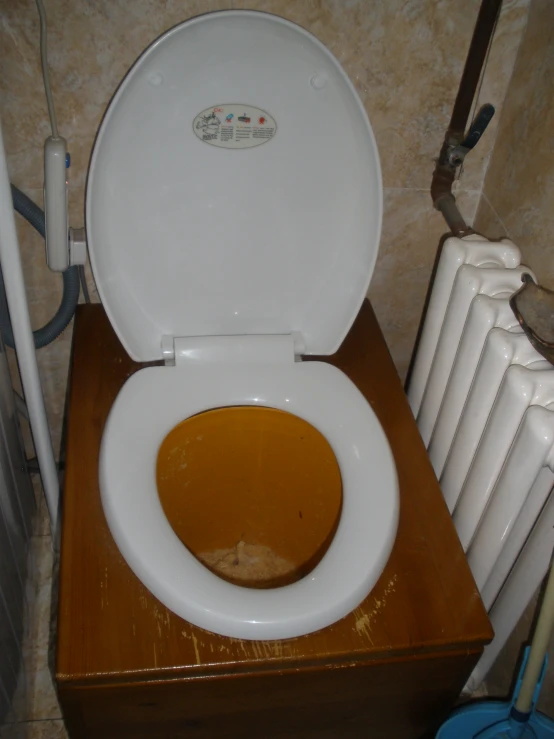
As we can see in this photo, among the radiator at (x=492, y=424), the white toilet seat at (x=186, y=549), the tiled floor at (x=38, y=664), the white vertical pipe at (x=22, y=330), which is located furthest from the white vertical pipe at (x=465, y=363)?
the tiled floor at (x=38, y=664)

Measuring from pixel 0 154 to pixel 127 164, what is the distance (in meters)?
0.15

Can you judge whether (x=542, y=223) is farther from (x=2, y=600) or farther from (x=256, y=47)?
(x=2, y=600)

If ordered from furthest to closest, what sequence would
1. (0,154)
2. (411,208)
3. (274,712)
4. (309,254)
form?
1. (411,208)
2. (309,254)
3. (274,712)
4. (0,154)

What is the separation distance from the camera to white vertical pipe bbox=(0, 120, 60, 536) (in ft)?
2.37

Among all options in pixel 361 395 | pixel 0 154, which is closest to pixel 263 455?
pixel 361 395

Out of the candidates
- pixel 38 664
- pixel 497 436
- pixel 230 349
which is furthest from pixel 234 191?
pixel 38 664

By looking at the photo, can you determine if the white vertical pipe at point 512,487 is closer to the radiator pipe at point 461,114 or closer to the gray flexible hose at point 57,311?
the radiator pipe at point 461,114

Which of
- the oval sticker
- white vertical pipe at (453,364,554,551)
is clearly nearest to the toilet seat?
the oval sticker

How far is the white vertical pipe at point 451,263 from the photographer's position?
857 mm

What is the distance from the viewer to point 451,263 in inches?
34.6

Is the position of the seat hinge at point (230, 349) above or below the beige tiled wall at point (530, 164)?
below

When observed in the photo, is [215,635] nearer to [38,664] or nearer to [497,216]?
[38,664]

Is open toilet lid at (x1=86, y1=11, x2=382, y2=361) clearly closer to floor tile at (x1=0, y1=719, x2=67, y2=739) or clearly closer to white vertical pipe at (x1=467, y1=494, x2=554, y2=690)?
white vertical pipe at (x1=467, y1=494, x2=554, y2=690)

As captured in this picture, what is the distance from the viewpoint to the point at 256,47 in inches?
28.9
